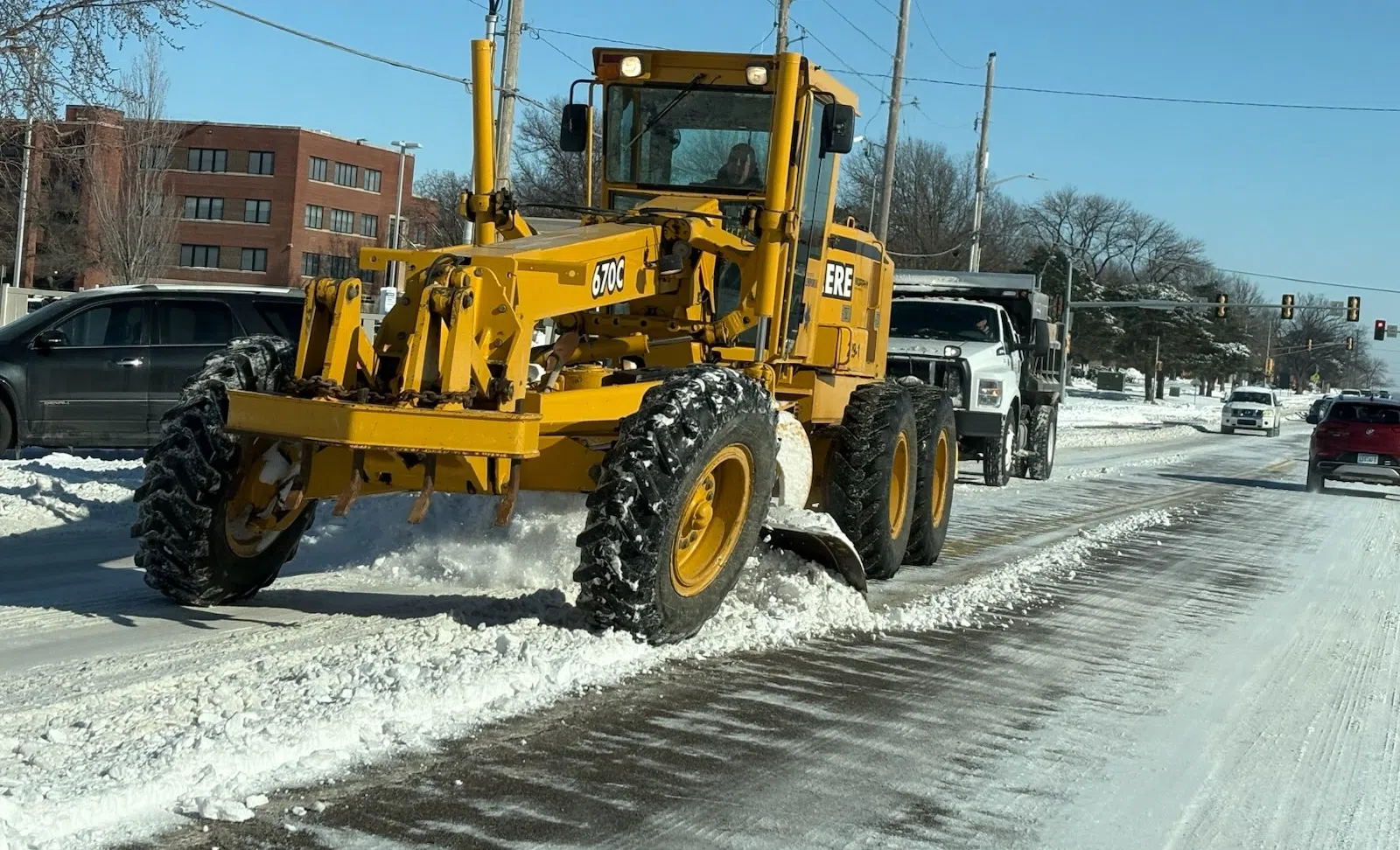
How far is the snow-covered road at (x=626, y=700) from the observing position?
4.66m

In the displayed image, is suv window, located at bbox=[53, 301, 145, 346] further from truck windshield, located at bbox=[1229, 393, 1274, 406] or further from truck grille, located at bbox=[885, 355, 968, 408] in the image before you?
truck windshield, located at bbox=[1229, 393, 1274, 406]

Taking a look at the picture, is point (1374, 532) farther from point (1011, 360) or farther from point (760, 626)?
point (760, 626)

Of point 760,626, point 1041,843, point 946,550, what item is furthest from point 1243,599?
point 1041,843

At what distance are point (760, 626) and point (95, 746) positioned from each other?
350 cm

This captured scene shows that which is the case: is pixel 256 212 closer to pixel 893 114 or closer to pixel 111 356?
pixel 893 114

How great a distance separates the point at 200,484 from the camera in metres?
6.80

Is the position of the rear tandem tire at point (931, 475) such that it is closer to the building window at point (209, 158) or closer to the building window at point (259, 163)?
the building window at point (259, 163)

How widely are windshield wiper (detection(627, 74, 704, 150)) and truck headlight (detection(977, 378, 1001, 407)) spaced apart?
10.7 metres

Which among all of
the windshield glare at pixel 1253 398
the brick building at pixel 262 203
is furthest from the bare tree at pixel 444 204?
the windshield glare at pixel 1253 398

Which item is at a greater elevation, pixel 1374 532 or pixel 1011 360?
pixel 1011 360

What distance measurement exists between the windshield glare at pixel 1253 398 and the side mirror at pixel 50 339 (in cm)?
4535

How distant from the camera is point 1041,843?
185 inches

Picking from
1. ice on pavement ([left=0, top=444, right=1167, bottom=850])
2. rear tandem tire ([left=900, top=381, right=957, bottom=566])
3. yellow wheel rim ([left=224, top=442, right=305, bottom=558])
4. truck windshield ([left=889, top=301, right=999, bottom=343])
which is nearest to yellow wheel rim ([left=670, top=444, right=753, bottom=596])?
ice on pavement ([left=0, top=444, right=1167, bottom=850])

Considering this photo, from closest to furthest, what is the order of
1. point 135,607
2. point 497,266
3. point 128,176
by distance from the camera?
point 497,266
point 135,607
point 128,176
